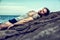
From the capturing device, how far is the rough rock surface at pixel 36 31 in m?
1.30

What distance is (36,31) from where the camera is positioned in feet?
4.57

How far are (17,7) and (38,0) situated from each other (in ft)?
1.08

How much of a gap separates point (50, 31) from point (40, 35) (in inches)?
4.0

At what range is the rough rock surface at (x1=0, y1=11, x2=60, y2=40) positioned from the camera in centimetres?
130

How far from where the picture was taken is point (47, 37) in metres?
1.27

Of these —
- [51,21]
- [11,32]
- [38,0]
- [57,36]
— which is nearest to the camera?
[57,36]

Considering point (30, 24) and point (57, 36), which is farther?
point (30, 24)

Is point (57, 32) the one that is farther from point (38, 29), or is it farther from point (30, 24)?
point (30, 24)

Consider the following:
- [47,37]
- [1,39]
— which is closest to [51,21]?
[47,37]

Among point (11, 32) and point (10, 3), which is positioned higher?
point (10, 3)

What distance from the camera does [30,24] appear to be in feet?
5.01

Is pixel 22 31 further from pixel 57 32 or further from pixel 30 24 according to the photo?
pixel 57 32

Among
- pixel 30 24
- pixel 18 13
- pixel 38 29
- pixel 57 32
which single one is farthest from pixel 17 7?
pixel 57 32

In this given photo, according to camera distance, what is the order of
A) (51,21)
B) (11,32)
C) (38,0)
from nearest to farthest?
(11,32) < (51,21) < (38,0)
